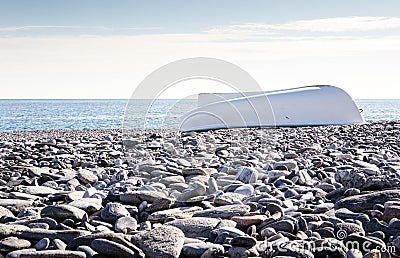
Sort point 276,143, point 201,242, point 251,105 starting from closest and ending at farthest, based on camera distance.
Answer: point 201,242, point 276,143, point 251,105

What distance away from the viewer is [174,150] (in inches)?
281

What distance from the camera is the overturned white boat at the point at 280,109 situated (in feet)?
41.1

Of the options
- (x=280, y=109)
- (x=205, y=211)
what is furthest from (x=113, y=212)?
(x=280, y=109)

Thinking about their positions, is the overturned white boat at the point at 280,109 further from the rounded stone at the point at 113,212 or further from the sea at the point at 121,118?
the rounded stone at the point at 113,212

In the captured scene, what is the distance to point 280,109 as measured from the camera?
509 inches

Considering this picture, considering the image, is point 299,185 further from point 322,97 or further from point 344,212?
point 322,97

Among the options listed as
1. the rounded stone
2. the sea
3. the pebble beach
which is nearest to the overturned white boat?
the sea

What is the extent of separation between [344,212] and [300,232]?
0.46m

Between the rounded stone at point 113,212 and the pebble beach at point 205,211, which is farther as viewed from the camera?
the rounded stone at point 113,212

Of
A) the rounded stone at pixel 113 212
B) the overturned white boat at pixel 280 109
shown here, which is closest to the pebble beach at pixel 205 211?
the rounded stone at pixel 113 212

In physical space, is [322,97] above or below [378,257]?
above

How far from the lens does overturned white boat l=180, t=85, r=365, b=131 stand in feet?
41.1

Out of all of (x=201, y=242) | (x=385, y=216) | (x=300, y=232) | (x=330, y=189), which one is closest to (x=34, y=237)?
(x=201, y=242)

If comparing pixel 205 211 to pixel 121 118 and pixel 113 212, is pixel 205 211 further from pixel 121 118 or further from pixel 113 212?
pixel 121 118
